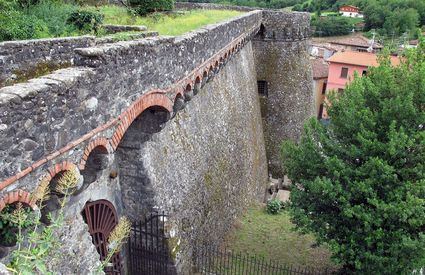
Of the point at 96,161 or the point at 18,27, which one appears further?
the point at 18,27

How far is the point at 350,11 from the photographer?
77.0 meters

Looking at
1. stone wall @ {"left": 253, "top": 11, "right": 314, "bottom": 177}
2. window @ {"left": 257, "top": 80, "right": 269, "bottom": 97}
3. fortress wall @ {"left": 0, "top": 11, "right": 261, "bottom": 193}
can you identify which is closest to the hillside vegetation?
fortress wall @ {"left": 0, "top": 11, "right": 261, "bottom": 193}

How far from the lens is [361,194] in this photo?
9.66 meters

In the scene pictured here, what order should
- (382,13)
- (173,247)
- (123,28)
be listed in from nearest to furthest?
(173,247) → (123,28) → (382,13)

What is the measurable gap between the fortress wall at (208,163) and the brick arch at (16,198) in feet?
12.9

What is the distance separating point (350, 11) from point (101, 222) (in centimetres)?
7775

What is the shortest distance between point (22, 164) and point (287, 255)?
32.4 feet

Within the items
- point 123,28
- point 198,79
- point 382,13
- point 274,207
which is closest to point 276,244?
point 274,207

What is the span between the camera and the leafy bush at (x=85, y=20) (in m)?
13.9

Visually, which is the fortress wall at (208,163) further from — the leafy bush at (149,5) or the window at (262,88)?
the leafy bush at (149,5)

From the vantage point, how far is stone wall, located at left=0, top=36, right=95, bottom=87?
8836 millimetres

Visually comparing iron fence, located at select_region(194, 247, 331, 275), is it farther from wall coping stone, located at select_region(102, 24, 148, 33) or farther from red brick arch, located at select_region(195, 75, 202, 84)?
wall coping stone, located at select_region(102, 24, 148, 33)

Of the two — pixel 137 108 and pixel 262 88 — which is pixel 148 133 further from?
pixel 262 88

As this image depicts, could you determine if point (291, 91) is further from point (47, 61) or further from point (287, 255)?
point (47, 61)
